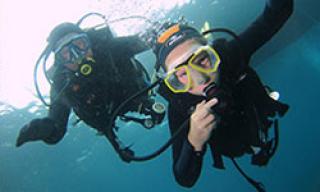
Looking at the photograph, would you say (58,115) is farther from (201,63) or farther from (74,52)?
(201,63)

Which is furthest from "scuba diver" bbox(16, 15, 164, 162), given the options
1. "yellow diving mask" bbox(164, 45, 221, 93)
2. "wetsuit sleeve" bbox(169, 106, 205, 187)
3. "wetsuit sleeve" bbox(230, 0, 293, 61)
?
"wetsuit sleeve" bbox(230, 0, 293, 61)

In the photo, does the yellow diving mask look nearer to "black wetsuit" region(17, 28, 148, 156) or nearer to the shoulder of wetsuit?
"black wetsuit" region(17, 28, 148, 156)

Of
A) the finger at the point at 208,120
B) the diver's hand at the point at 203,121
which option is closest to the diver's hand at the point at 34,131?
the diver's hand at the point at 203,121

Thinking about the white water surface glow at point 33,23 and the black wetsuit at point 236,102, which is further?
the white water surface glow at point 33,23

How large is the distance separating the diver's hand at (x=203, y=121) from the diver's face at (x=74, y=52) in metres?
2.98

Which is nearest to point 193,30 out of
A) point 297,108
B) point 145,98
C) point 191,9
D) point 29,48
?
point 145,98

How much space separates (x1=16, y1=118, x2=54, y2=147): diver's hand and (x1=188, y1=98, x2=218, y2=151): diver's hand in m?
2.39

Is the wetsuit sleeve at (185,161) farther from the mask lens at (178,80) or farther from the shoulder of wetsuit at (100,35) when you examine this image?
the shoulder of wetsuit at (100,35)

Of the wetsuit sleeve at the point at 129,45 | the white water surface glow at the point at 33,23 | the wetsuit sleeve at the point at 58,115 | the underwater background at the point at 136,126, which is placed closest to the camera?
the wetsuit sleeve at the point at 58,115

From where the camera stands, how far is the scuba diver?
17.9ft

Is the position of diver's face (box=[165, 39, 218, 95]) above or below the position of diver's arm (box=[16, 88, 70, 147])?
above

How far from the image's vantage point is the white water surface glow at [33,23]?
1025 centimetres

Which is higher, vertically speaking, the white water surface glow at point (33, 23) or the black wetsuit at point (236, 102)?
the black wetsuit at point (236, 102)

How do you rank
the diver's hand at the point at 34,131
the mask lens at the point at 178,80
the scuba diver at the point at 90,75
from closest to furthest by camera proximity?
the mask lens at the point at 178,80 → the diver's hand at the point at 34,131 → the scuba diver at the point at 90,75
